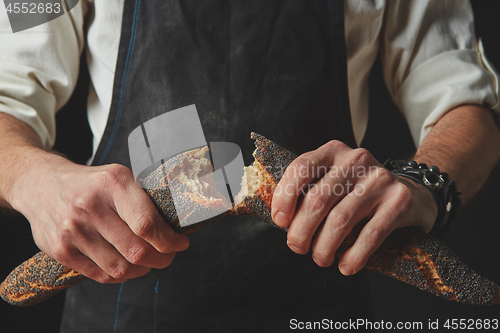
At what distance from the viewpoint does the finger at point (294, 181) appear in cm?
56

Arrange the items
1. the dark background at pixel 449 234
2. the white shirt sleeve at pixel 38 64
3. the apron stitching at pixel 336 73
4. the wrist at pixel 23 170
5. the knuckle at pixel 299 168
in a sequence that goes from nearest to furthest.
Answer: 1. the knuckle at pixel 299 168
2. the wrist at pixel 23 170
3. the white shirt sleeve at pixel 38 64
4. the apron stitching at pixel 336 73
5. the dark background at pixel 449 234

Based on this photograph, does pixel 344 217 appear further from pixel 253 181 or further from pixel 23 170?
pixel 23 170

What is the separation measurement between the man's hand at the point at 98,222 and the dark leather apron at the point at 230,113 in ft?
1.01

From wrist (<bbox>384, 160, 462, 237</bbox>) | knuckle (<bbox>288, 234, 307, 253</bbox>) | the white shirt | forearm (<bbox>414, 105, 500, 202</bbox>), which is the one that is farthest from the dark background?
knuckle (<bbox>288, 234, 307, 253</bbox>)

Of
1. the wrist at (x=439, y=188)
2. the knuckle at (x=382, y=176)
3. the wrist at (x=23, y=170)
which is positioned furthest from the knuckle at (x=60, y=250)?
the wrist at (x=439, y=188)

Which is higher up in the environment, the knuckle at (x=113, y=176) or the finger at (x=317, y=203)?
Result: the knuckle at (x=113, y=176)

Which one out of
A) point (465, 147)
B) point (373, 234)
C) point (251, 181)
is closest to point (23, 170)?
point (251, 181)

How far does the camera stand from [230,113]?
92 cm

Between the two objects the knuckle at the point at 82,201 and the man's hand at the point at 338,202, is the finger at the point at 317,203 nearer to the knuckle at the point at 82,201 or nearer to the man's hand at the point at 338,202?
the man's hand at the point at 338,202

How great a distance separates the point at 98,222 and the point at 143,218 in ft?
0.30

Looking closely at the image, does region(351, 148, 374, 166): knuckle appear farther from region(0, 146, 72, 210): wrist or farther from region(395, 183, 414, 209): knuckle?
region(0, 146, 72, 210): wrist

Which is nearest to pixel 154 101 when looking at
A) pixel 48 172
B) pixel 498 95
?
pixel 48 172

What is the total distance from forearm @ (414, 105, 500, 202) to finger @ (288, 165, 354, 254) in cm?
44

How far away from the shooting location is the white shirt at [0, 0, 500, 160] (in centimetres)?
89
